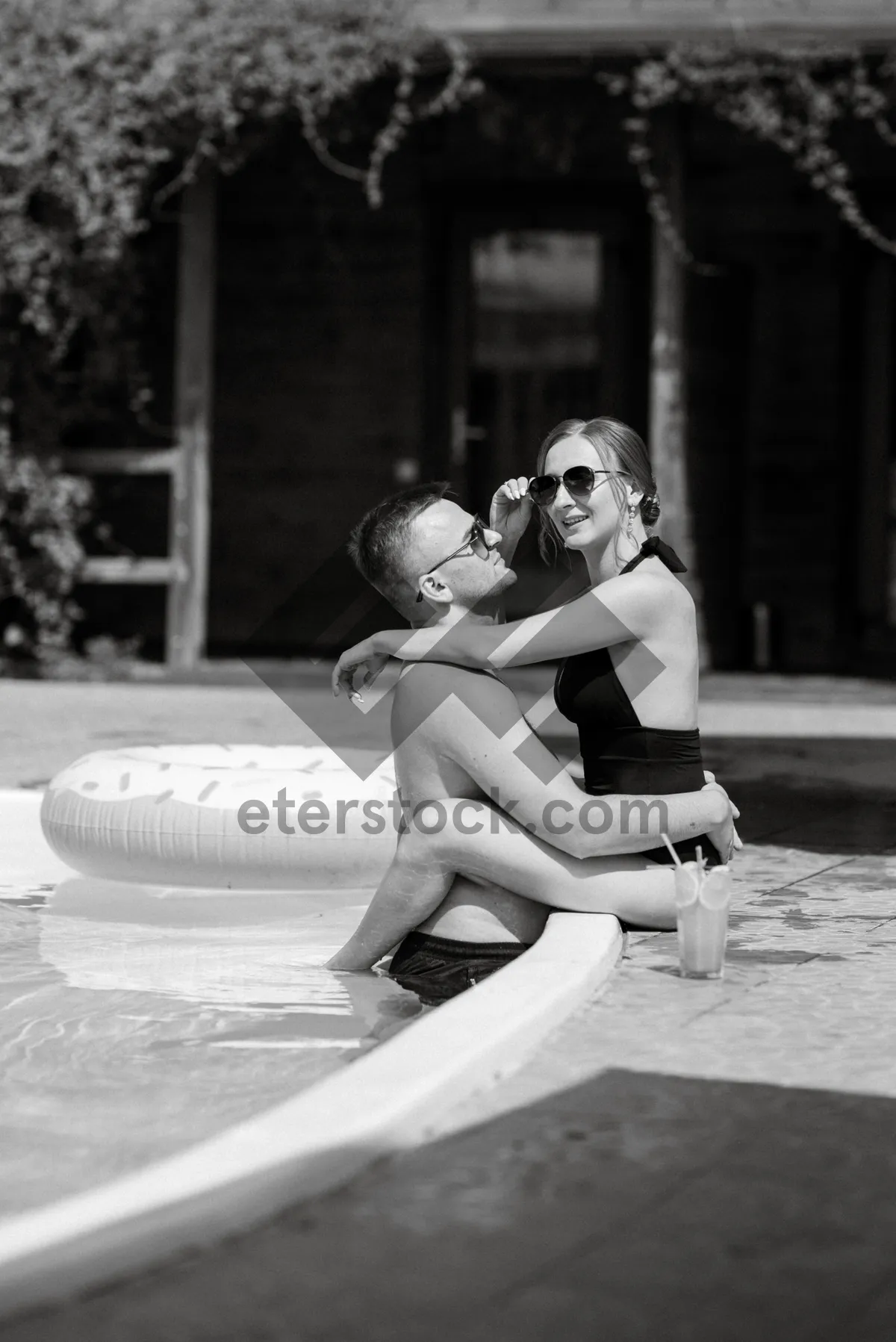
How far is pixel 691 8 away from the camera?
8.59 m

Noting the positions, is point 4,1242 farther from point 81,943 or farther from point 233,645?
point 233,645

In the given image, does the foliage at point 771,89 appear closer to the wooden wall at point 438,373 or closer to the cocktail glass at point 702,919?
the wooden wall at point 438,373

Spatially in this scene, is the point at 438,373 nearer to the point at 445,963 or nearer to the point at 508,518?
the point at 508,518

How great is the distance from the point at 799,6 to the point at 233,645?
474 centimetres

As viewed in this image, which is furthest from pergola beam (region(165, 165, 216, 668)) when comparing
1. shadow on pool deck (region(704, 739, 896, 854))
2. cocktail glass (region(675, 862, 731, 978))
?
cocktail glass (region(675, 862, 731, 978))

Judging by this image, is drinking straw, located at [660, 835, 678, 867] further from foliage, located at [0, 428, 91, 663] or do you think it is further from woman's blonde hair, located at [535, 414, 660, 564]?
foliage, located at [0, 428, 91, 663]

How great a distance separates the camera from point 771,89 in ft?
29.2

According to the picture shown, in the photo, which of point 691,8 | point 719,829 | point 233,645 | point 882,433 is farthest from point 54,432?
point 719,829

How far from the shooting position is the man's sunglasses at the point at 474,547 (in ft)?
11.2

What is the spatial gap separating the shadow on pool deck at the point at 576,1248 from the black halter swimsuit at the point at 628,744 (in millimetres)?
1157

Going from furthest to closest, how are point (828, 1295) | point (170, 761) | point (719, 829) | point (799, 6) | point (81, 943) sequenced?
point (799, 6) < point (170, 761) < point (81, 943) < point (719, 829) < point (828, 1295)

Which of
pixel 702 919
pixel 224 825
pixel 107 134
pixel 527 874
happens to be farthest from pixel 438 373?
pixel 702 919

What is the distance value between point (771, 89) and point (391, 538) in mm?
6292

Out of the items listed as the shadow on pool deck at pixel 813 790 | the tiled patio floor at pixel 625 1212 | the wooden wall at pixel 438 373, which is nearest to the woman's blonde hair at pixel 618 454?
the tiled patio floor at pixel 625 1212
